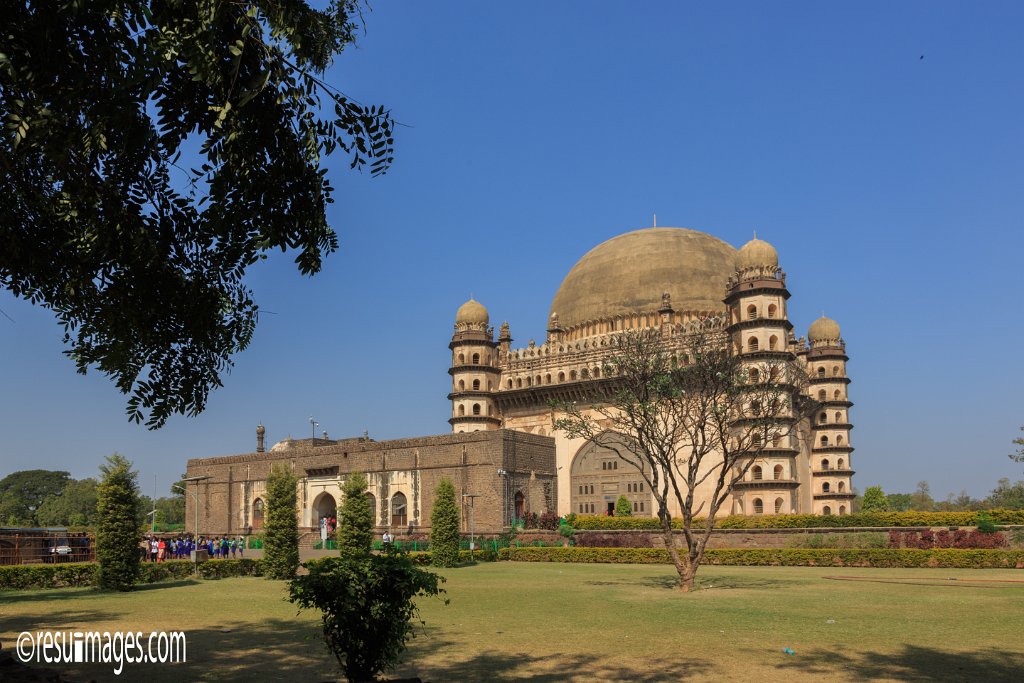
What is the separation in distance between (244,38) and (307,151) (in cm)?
87

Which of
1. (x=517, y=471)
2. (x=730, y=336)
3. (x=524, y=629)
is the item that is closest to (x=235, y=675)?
(x=524, y=629)

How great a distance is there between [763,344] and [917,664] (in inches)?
1241

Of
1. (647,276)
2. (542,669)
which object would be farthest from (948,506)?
(542,669)

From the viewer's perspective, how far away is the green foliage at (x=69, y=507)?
252 feet

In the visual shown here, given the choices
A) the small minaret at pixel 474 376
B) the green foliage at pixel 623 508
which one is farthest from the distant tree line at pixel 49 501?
the green foliage at pixel 623 508

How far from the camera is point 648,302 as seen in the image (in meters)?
48.3

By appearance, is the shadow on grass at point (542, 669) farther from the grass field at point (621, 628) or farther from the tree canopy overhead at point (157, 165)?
the tree canopy overhead at point (157, 165)

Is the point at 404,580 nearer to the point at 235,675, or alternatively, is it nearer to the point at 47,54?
the point at 235,675

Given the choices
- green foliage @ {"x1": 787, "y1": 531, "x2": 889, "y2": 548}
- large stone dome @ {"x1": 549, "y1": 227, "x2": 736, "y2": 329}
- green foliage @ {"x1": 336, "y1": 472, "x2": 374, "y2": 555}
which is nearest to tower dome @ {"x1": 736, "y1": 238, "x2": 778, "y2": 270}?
large stone dome @ {"x1": 549, "y1": 227, "x2": 736, "y2": 329}

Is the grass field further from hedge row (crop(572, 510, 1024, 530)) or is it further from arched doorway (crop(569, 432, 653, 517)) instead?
arched doorway (crop(569, 432, 653, 517))

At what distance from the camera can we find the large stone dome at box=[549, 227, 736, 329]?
48188mm

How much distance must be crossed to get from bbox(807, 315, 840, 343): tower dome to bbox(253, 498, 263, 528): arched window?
35608mm

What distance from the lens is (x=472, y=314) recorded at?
167 ft

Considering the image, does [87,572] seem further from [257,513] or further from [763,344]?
[763,344]
